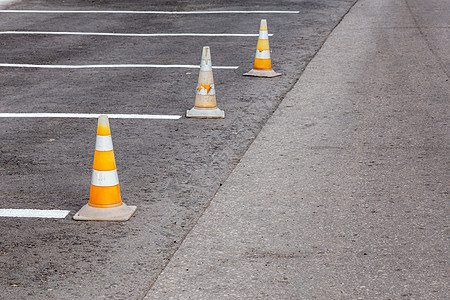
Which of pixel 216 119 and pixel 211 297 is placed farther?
pixel 216 119

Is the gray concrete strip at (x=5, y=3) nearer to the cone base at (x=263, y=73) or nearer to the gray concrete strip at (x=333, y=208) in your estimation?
the cone base at (x=263, y=73)

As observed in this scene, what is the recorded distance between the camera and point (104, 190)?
538cm

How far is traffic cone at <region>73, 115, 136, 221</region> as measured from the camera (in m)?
5.33

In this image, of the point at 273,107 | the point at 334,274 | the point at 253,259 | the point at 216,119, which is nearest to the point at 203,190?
the point at 253,259

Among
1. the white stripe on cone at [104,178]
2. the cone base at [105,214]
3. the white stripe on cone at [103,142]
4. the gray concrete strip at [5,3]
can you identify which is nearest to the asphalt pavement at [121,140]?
the cone base at [105,214]

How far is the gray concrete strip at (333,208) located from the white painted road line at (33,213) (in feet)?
3.75

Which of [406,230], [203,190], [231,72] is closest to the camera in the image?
[406,230]

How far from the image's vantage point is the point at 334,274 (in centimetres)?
441

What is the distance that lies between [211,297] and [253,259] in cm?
59

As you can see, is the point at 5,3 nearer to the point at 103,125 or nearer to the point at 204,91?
the point at 204,91

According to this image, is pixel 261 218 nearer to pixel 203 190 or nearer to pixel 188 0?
pixel 203 190

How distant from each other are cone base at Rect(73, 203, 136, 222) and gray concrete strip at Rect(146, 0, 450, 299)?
1.98 feet

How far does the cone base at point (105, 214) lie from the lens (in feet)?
17.4

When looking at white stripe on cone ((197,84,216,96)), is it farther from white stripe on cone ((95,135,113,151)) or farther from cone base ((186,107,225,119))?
white stripe on cone ((95,135,113,151))
